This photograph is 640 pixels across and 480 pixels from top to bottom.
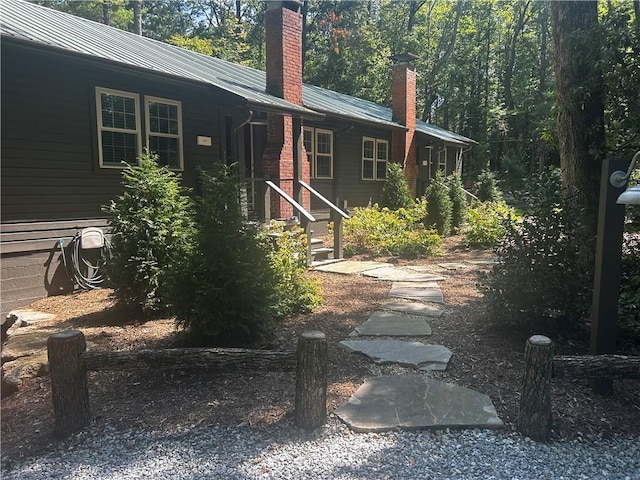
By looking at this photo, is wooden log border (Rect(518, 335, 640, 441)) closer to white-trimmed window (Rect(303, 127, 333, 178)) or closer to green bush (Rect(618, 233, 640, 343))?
green bush (Rect(618, 233, 640, 343))

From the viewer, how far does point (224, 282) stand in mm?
3688

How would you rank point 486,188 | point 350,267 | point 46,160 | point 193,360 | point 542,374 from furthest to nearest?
point 486,188
point 350,267
point 46,160
point 193,360
point 542,374

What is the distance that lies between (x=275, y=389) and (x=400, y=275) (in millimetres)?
4512

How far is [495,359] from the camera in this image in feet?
12.5

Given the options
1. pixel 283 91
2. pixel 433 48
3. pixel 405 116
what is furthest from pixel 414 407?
pixel 433 48

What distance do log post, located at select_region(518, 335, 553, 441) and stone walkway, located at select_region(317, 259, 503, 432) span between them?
0.20 m

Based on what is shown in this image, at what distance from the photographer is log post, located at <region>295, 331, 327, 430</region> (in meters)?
2.81

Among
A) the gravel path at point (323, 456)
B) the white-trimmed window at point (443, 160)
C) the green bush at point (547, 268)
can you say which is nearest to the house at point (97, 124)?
the gravel path at point (323, 456)

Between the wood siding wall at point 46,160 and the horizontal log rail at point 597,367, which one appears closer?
the horizontal log rail at point 597,367

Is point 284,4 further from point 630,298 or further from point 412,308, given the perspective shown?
point 630,298

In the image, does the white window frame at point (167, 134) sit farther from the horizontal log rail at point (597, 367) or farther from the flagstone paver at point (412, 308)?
the horizontal log rail at point (597, 367)

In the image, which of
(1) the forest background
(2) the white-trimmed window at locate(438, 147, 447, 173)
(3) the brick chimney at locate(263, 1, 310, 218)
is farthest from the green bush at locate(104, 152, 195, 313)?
(1) the forest background

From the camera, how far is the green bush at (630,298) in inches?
157

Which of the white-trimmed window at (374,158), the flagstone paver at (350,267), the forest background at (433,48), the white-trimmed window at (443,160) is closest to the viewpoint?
the flagstone paver at (350,267)
